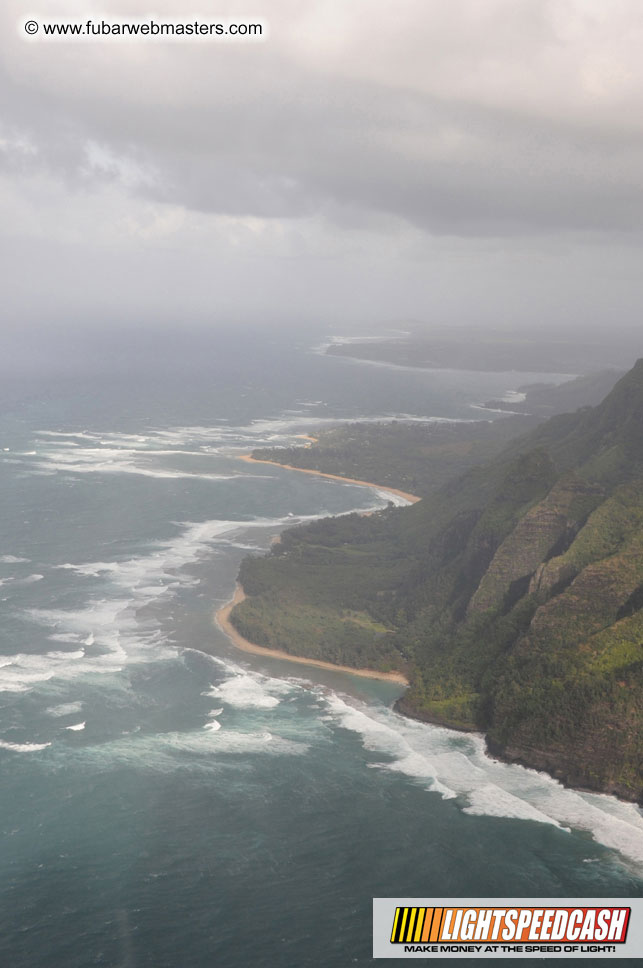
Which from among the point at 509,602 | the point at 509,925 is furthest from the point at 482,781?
the point at 509,602

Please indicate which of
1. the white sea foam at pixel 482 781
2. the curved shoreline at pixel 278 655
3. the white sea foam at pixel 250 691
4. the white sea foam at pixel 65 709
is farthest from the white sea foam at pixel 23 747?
the curved shoreline at pixel 278 655

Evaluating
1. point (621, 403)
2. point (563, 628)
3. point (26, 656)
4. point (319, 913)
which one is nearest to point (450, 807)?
point (319, 913)

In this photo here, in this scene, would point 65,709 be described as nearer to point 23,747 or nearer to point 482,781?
point 23,747

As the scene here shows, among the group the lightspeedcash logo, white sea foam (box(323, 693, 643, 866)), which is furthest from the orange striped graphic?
white sea foam (box(323, 693, 643, 866))

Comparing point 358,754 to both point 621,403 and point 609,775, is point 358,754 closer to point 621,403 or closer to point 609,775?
point 609,775

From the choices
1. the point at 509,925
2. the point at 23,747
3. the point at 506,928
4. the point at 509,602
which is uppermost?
the point at 509,602

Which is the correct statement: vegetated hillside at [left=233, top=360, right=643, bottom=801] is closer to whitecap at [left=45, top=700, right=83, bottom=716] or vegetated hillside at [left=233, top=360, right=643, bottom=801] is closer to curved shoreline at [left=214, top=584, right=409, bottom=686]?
curved shoreline at [left=214, top=584, right=409, bottom=686]
